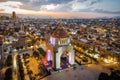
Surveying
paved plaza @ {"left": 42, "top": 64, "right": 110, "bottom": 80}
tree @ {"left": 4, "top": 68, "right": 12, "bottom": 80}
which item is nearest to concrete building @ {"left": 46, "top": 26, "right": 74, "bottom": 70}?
paved plaza @ {"left": 42, "top": 64, "right": 110, "bottom": 80}

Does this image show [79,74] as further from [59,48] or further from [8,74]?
[8,74]

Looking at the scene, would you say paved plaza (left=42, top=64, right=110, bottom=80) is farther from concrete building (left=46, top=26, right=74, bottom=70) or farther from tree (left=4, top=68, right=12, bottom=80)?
tree (left=4, top=68, right=12, bottom=80)

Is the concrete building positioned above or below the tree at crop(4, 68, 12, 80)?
above

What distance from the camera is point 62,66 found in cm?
1498

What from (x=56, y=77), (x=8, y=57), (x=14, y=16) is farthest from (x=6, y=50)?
(x=14, y=16)

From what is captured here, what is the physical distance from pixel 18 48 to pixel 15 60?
5.88 m

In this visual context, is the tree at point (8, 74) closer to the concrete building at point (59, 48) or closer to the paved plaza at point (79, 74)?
the paved plaza at point (79, 74)

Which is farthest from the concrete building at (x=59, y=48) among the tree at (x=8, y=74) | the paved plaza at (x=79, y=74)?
the tree at (x=8, y=74)

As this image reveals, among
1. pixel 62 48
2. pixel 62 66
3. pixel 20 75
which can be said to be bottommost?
pixel 20 75

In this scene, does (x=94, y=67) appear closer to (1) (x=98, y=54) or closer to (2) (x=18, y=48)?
(1) (x=98, y=54)

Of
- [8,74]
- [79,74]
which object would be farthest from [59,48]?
[8,74]

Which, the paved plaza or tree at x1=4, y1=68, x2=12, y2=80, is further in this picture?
tree at x1=4, y1=68, x2=12, y2=80

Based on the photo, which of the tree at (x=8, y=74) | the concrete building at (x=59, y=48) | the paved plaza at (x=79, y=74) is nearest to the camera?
the paved plaza at (x=79, y=74)

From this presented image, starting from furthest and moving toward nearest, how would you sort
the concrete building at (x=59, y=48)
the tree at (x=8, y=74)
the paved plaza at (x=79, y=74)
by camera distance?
the concrete building at (x=59, y=48)
the tree at (x=8, y=74)
the paved plaza at (x=79, y=74)
